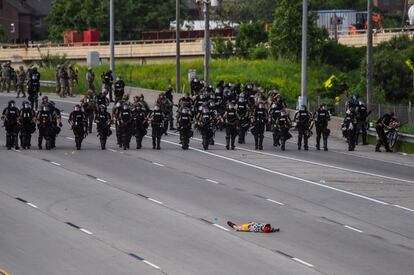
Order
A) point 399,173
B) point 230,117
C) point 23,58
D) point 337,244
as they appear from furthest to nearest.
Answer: point 23,58, point 230,117, point 399,173, point 337,244

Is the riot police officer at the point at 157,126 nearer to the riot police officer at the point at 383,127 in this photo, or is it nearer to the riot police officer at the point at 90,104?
the riot police officer at the point at 90,104

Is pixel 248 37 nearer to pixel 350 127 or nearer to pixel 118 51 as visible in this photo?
pixel 118 51

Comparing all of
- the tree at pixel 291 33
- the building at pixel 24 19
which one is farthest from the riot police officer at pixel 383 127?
the building at pixel 24 19

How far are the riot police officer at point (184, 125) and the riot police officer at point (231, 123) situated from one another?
1143mm

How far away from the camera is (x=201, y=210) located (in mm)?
28188

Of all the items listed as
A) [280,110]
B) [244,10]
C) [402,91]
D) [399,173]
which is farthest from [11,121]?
[244,10]

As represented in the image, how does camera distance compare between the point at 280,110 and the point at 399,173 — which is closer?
the point at 399,173

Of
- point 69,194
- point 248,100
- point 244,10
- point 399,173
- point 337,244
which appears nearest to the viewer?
point 337,244

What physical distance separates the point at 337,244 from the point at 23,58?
253ft

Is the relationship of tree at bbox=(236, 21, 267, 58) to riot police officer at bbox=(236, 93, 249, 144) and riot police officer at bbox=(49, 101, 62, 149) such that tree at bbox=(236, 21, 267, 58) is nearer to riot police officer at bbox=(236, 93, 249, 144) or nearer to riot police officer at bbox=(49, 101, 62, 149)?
riot police officer at bbox=(236, 93, 249, 144)

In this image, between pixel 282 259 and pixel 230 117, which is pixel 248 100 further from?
pixel 282 259

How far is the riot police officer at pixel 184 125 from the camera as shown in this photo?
130 ft

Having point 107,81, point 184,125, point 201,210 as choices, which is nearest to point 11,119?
point 184,125

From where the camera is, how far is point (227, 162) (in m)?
37.3
